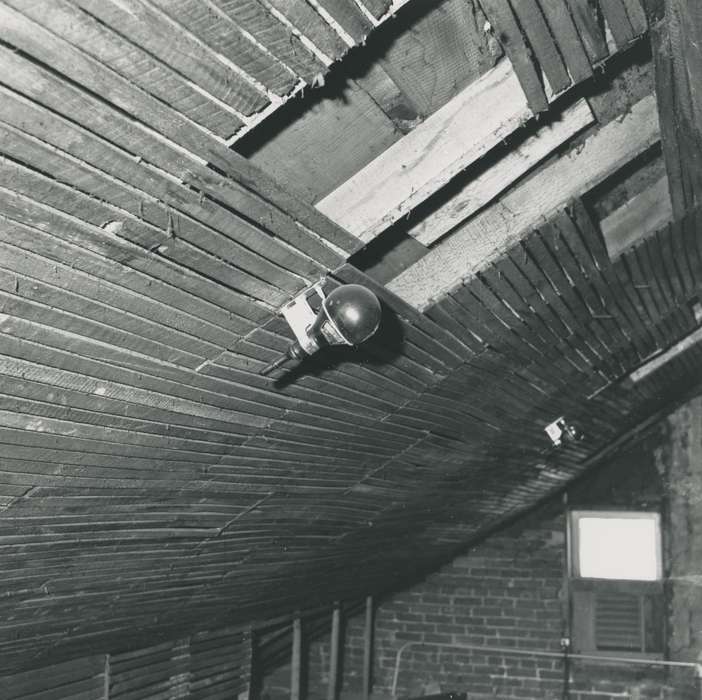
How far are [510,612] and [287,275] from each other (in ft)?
20.0

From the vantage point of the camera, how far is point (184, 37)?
1255mm

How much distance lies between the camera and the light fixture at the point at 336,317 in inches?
71.5

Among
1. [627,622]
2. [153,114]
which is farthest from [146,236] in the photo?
[627,622]

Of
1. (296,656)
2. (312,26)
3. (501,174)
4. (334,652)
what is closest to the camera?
(312,26)

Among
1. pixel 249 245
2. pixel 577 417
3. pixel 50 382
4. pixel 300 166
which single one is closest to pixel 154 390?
pixel 50 382

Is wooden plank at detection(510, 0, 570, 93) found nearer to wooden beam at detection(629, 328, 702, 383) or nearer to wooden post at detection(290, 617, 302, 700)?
wooden beam at detection(629, 328, 702, 383)

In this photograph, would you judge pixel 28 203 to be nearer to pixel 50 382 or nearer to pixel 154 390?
pixel 50 382

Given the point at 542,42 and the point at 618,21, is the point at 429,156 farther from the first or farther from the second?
the point at 618,21

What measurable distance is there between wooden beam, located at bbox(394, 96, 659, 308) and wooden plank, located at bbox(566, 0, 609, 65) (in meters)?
0.57

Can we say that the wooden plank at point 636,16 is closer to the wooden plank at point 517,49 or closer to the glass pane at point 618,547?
the wooden plank at point 517,49

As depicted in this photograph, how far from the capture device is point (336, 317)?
183 centimetres

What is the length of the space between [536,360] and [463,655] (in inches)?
186

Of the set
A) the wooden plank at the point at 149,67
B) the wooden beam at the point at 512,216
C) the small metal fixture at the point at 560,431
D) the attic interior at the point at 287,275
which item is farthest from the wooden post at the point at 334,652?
the wooden plank at the point at 149,67

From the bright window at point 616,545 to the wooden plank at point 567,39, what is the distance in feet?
19.7
